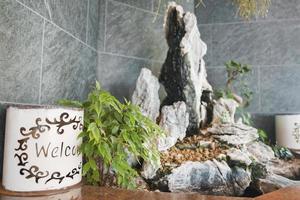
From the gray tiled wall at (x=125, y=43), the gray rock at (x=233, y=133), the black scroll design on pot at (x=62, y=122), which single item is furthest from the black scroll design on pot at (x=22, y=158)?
the gray rock at (x=233, y=133)

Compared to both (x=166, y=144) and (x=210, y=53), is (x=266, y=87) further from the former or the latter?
(x=166, y=144)

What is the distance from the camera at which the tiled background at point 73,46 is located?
0.90 meters

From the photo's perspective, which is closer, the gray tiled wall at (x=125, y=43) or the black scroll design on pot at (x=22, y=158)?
the black scroll design on pot at (x=22, y=158)

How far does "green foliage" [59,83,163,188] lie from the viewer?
831 mm

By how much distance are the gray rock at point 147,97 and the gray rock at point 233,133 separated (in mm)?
389

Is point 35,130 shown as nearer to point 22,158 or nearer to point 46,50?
point 22,158

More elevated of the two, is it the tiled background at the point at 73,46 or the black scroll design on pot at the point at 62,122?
the tiled background at the point at 73,46

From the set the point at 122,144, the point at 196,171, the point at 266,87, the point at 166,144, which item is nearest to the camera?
the point at 122,144

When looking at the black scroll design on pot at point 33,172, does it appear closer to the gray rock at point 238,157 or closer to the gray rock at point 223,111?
the gray rock at point 238,157

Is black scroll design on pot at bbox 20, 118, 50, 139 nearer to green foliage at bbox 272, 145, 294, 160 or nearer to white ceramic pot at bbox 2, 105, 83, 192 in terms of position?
white ceramic pot at bbox 2, 105, 83, 192

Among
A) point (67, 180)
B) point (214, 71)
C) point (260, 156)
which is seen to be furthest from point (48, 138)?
point (214, 71)

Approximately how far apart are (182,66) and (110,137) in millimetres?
827

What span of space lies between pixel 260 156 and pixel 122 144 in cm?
105

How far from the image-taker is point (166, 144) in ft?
4.58
